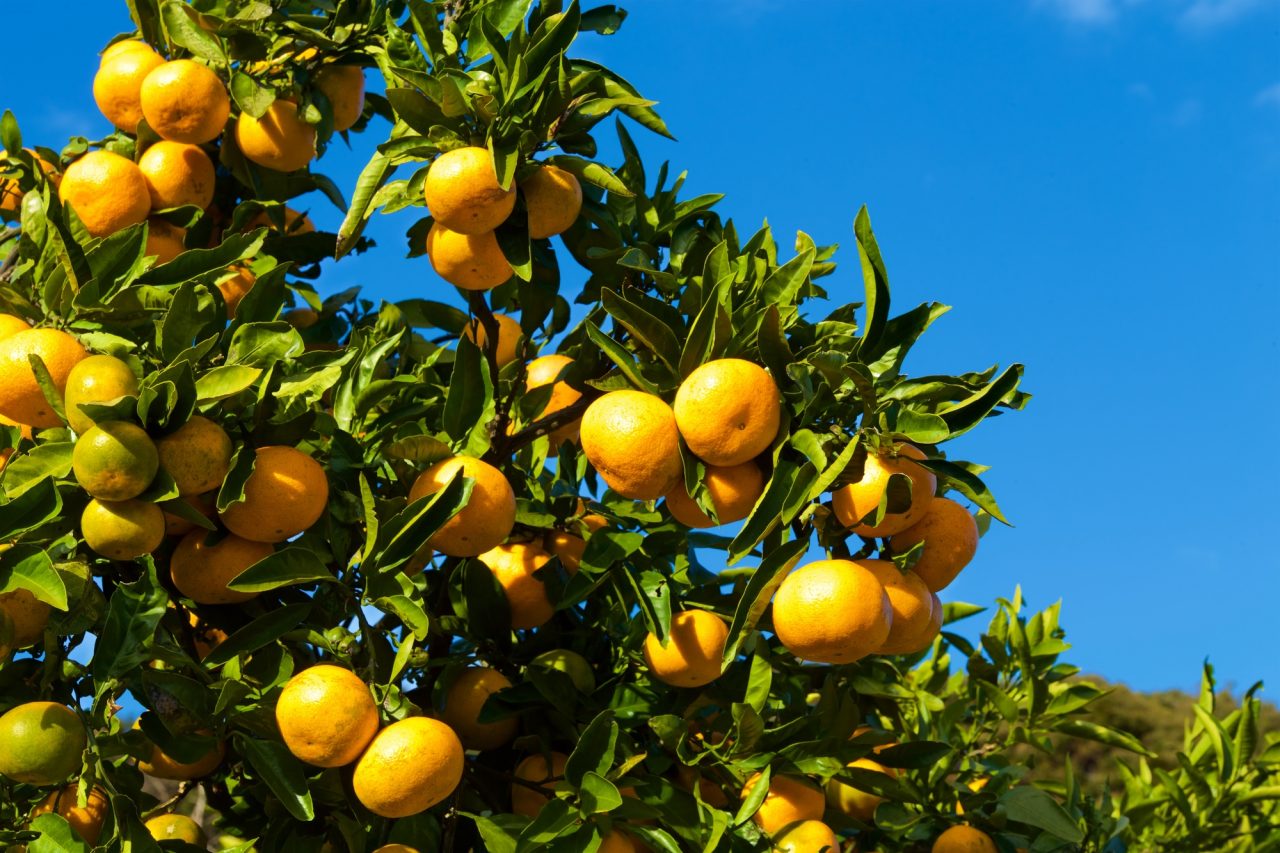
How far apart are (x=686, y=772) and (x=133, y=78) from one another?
1972mm

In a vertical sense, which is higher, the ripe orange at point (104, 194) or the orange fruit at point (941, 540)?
the ripe orange at point (104, 194)

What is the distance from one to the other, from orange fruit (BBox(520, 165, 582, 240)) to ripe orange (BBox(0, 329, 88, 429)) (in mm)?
849

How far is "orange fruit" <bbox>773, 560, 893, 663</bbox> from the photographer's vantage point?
6.66ft

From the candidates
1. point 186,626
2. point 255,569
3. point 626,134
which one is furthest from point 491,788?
point 626,134

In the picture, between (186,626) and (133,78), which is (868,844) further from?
(133,78)

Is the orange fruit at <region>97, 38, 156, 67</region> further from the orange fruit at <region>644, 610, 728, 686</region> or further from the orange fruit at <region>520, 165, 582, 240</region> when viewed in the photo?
the orange fruit at <region>644, 610, 728, 686</region>

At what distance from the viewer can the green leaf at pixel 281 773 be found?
7.10 feet

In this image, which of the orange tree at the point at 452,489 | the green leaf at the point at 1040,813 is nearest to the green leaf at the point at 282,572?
the orange tree at the point at 452,489

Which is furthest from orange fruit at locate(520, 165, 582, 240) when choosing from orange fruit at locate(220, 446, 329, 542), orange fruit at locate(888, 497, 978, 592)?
orange fruit at locate(888, 497, 978, 592)

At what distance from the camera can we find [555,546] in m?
2.86

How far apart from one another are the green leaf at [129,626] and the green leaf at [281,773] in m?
0.22

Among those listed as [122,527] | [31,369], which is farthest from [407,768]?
[31,369]

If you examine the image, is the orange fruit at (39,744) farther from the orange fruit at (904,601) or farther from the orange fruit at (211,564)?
the orange fruit at (904,601)

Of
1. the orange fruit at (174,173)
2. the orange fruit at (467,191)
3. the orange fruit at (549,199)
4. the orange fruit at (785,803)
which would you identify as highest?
the orange fruit at (174,173)
